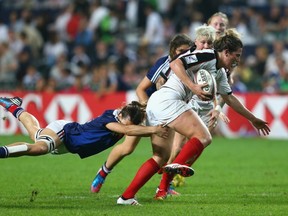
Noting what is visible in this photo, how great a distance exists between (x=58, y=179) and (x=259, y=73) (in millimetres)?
10803

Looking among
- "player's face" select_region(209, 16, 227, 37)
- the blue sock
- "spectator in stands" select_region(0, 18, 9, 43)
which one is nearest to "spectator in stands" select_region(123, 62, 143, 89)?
"spectator in stands" select_region(0, 18, 9, 43)

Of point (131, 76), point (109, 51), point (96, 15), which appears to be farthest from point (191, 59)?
point (96, 15)

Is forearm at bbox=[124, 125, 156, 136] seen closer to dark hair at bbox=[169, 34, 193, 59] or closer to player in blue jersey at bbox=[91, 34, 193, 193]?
player in blue jersey at bbox=[91, 34, 193, 193]

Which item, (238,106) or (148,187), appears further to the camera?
(148,187)

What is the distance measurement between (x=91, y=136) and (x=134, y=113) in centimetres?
64

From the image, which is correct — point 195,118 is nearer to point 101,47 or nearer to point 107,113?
point 107,113

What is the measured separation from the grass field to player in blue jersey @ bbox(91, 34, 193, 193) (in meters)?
0.30

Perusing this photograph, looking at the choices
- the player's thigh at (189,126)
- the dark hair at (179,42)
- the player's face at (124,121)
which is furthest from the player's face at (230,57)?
the player's face at (124,121)

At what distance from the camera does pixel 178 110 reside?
9.23 meters

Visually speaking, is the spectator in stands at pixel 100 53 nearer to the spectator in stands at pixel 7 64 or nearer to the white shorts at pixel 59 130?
the spectator in stands at pixel 7 64

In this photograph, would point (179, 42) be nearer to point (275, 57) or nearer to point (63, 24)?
point (275, 57)

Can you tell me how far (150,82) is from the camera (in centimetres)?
1055

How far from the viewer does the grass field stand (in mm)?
8953

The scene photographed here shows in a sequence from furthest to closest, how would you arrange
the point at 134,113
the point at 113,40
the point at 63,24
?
the point at 63,24 → the point at 113,40 → the point at 134,113
